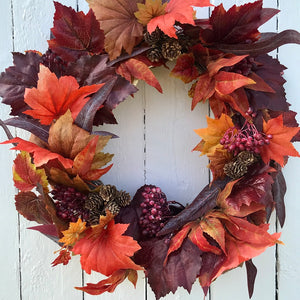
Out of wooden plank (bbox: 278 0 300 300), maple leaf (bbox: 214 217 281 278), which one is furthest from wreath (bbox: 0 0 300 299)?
wooden plank (bbox: 278 0 300 300)

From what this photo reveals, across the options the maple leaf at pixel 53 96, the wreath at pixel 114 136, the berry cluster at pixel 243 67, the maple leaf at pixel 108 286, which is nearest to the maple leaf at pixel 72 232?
the wreath at pixel 114 136

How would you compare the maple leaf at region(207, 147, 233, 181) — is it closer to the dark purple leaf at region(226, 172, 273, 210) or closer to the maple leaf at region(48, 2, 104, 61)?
the dark purple leaf at region(226, 172, 273, 210)

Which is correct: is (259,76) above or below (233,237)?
above

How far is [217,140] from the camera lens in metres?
0.73

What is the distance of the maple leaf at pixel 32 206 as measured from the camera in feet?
2.34

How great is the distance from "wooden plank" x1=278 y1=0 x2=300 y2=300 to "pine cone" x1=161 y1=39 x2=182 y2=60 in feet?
0.90

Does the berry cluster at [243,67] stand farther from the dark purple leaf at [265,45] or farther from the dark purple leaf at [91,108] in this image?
the dark purple leaf at [91,108]

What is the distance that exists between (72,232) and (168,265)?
0.21 m

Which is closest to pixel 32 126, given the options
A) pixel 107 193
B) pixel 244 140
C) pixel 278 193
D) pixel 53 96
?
pixel 53 96

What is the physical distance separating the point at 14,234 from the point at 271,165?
601mm

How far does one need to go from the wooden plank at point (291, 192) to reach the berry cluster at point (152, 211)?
1.07 ft

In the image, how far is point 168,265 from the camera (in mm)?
718

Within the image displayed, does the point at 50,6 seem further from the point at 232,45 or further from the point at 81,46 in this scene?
the point at 232,45

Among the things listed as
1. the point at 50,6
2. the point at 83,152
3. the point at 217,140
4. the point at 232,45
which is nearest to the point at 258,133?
the point at 217,140
